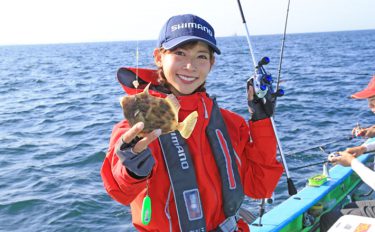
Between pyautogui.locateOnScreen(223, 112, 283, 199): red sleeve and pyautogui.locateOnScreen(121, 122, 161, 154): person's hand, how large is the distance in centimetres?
98

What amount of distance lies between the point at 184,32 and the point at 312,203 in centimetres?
331

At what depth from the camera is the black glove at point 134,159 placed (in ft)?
7.04

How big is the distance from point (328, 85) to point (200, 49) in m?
18.0

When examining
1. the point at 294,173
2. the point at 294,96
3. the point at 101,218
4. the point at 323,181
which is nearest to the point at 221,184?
the point at 323,181

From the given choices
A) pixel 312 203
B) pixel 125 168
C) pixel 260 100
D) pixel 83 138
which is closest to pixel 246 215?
pixel 312 203

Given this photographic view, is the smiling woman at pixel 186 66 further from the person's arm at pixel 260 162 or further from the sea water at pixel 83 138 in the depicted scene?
the sea water at pixel 83 138

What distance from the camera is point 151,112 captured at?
7.25 ft

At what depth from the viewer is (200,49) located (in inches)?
105

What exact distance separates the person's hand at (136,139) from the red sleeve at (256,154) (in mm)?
979

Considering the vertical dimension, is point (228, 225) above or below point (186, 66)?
below

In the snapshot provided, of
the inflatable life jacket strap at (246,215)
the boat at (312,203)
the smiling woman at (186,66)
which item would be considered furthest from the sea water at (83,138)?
the smiling woman at (186,66)

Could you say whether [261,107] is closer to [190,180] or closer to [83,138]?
[190,180]

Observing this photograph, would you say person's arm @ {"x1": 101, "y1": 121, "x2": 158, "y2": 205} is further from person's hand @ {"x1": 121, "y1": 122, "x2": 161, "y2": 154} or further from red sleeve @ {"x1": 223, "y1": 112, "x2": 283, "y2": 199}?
red sleeve @ {"x1": 223, "y1": 112, "x2": 283, "y2": 199}

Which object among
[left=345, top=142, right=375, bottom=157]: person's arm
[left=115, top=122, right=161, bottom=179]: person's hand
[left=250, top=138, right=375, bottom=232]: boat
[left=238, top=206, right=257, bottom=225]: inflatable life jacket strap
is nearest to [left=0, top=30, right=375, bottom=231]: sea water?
[left=250, top=138, right=375, bottom=232]: boat
